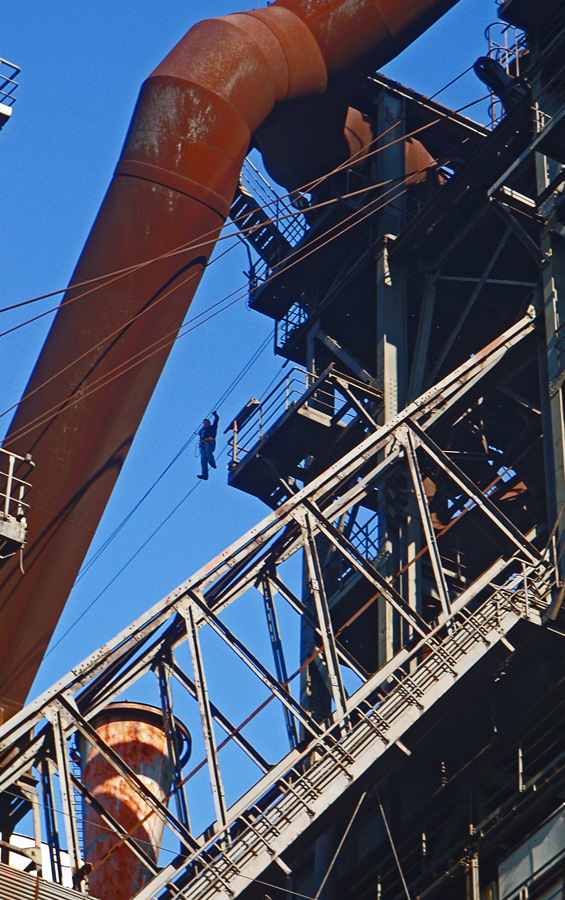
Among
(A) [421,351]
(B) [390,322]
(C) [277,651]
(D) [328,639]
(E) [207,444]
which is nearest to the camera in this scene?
(D) [328,639]

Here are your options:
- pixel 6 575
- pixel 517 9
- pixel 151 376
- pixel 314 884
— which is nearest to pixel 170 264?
pixel 151 376

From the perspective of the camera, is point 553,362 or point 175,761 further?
point 553,362

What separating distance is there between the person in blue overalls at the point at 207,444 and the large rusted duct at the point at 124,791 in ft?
22.5

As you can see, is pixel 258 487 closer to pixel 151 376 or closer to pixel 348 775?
pixel 151 376

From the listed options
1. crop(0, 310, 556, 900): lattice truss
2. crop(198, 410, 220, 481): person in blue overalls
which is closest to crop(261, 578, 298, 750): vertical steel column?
crop(0, 310, 556, 900): lattice truss

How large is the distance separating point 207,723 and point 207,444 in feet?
46.7

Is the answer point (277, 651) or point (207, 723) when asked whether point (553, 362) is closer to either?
point (277, 651)

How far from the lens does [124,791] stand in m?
25.2

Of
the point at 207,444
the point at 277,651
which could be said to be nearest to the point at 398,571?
the point at 277,651

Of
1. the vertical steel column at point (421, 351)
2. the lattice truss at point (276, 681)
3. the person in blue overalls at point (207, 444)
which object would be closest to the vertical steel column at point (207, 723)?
the lattice truss at point (276, 681)

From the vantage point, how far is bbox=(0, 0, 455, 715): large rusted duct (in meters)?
21.5

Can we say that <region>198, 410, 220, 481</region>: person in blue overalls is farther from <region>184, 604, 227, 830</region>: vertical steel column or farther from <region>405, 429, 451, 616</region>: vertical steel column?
<region>184, 604, 227, 830</region>: vertical steel column

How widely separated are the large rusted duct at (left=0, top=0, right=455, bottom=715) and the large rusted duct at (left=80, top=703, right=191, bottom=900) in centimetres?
420

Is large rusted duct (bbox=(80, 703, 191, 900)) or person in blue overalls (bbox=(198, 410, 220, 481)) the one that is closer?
large rusted duct (bbox=(80, 703, 191, 900))
